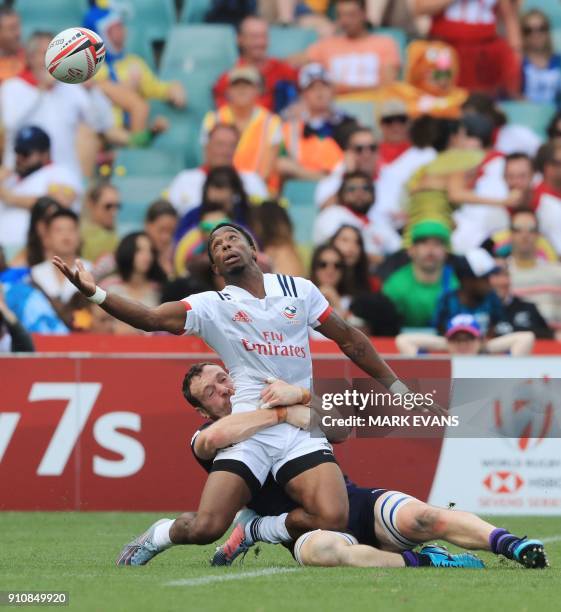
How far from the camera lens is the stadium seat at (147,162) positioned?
62.4 feet

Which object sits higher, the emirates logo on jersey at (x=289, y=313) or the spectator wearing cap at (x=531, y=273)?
the emirates logo on jersey at (x=289, y=313)

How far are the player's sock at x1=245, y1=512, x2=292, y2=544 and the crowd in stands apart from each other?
202 inches

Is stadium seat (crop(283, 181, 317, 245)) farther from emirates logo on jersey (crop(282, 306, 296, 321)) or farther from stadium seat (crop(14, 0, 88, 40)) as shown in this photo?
emirates logo on jersey (crop(282, 306, 296, 321))

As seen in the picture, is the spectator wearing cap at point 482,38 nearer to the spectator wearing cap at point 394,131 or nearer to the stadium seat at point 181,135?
the spectator wearing cap at point 394,131

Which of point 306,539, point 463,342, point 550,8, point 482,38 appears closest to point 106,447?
point 463,342

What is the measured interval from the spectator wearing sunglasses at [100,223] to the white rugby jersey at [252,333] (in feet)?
23.4

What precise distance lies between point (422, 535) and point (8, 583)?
2264mm

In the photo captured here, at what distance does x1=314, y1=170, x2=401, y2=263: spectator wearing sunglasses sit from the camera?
1686 centimetres

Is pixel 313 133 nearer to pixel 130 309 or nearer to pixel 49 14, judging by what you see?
pixel 49 14

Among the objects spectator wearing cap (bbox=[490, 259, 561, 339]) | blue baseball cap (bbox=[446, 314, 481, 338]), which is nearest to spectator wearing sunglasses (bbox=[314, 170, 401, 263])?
spectator wearing cap (bbox=[490, 259, 561, 339])

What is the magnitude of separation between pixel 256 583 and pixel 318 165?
33.9ft

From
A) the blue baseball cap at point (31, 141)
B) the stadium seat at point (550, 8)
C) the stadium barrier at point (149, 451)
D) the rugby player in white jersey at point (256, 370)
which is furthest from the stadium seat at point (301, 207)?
the rugby player in white jersey at point (256, 370)

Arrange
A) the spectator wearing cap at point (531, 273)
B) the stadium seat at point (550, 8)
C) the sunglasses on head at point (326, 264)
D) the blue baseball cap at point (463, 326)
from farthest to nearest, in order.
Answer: the stadium seat at point (550, 8), the spectator wearing cap at point (531, 273), the sunglasses on head at point (326, 264), the blue baseball cap at point (463, 326)

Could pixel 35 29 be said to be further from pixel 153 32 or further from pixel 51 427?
pixel 51 427
